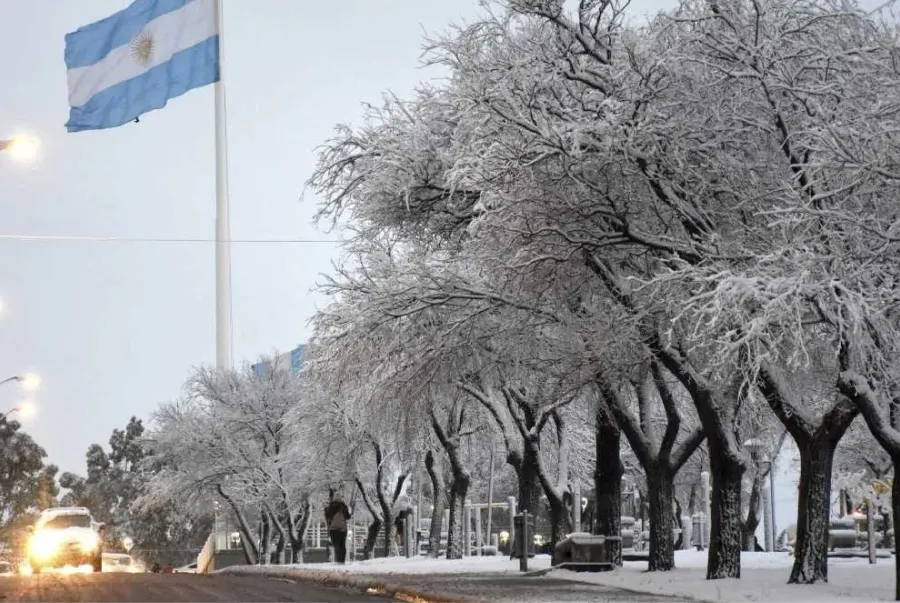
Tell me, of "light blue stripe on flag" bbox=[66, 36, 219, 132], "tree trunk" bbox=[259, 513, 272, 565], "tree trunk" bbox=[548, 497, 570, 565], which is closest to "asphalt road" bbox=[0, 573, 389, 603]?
"tree trunk" bbox=[548, 497, 570, 565]

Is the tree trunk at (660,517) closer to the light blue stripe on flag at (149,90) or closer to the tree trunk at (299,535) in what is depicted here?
the light blue stripe on flag at (149,90)

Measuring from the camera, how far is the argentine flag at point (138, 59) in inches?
1645

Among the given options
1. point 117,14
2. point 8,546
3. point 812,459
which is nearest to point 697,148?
point 812,459

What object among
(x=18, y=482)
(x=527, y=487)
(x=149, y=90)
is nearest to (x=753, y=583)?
(x=527, y=487)

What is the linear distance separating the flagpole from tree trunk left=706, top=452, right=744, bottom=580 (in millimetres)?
47020

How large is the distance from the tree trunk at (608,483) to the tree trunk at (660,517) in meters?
2.11

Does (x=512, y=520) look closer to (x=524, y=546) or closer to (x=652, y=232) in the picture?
(x=524, y=546)

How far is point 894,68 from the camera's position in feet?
51.6

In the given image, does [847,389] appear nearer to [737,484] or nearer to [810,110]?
[810,110]

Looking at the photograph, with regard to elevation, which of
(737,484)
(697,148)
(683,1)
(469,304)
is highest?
(683,1)

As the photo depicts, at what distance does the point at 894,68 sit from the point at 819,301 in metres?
3.18

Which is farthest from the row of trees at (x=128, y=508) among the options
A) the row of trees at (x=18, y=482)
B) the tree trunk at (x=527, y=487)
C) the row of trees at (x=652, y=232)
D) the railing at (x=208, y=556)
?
the row of trees at (x=652, y=232)

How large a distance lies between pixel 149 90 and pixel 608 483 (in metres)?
24.8

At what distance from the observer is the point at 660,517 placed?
24797mm
